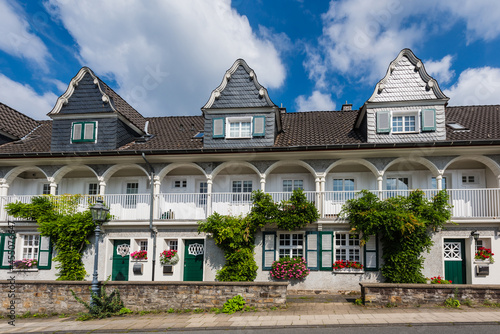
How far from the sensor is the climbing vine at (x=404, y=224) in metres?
14.0

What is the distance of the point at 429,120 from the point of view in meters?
16.3

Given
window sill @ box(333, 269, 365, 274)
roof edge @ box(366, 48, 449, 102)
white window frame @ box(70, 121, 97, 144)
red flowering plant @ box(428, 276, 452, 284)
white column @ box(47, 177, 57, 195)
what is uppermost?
roof edge @ box(366, 48, 449, 102)

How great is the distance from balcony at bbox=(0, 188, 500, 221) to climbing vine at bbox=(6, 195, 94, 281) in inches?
27.5

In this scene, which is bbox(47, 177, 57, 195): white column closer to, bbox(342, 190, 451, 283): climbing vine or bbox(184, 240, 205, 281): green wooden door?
bbox(184, 240, 205, 281): green wooden door

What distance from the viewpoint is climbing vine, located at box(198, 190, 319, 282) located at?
15.0 metres

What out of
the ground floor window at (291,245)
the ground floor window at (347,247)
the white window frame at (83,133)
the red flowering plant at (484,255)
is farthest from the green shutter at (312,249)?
the white window frame at (83,133)

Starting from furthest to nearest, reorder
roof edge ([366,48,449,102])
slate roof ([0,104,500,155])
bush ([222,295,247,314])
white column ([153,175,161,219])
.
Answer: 1. slate roof ([0,104,500,155])
2. white column ([153,175,161,219])
3. roof edge ([366,48,449,102])
4. bush ([222,295,247,314])

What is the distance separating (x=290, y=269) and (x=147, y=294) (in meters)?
5.43

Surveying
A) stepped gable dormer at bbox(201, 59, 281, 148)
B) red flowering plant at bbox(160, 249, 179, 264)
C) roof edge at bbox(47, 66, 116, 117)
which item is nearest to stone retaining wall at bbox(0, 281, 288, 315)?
red flowering plant at bbox(160, 249, 179, 264)

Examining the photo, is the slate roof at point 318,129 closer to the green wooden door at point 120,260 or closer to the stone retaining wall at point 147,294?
the stone retaining wall at point 147,294

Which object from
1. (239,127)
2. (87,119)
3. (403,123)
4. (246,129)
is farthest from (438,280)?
(87,119)

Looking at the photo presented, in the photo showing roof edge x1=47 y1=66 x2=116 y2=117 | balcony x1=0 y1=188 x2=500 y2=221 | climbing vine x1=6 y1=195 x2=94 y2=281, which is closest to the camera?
balcony x1=0 y1=188 x2=500 y2=221

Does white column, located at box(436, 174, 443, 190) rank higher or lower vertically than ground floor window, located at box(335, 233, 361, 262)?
higher

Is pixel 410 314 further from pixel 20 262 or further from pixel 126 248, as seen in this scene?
pixel 20 262
